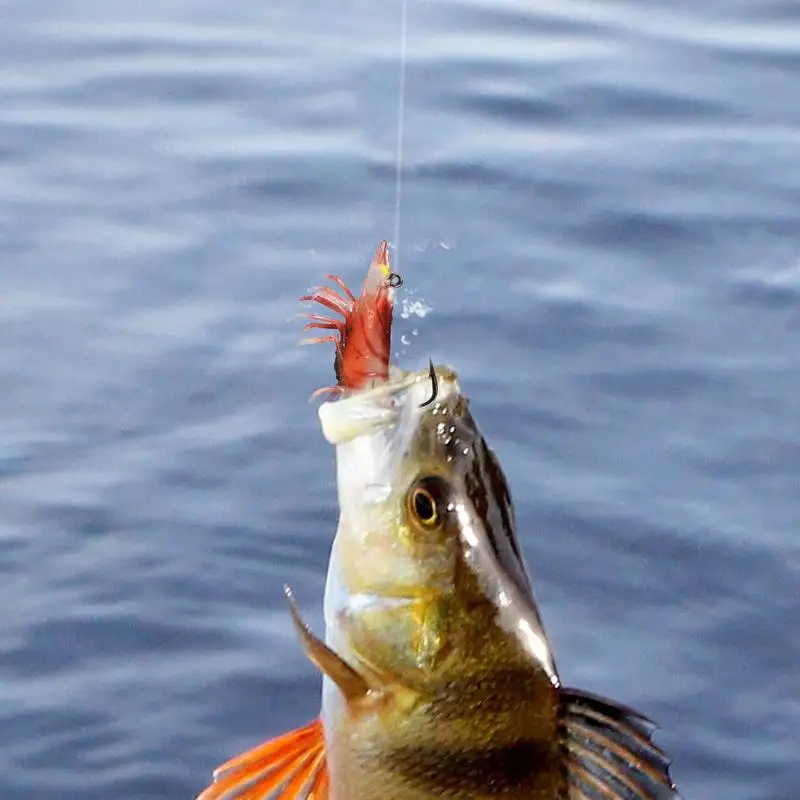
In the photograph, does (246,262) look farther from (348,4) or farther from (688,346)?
(348,4)

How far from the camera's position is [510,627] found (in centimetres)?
210

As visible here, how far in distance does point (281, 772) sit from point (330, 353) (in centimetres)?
372

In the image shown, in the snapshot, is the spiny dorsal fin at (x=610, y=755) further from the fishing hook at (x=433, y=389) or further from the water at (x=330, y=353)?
the water at (x=330, y=353)

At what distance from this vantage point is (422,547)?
212cm

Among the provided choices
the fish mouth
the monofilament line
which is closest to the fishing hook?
the fish mouth

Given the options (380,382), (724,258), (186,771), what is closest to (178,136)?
(724,258)

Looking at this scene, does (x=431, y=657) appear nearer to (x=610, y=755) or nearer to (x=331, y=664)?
(x=331, y=664)

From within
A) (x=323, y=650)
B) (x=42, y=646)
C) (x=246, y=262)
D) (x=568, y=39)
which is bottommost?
(x=323, y=650)

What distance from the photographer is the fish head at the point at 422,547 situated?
6.82ft

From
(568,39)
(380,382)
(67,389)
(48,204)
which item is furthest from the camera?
(568,39)

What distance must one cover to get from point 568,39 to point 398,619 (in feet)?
21.3

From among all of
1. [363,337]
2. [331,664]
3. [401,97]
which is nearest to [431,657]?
[331,664]

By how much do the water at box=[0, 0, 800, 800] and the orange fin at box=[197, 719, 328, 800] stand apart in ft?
7.34

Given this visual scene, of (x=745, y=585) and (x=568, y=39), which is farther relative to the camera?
(x=568, y=39)
